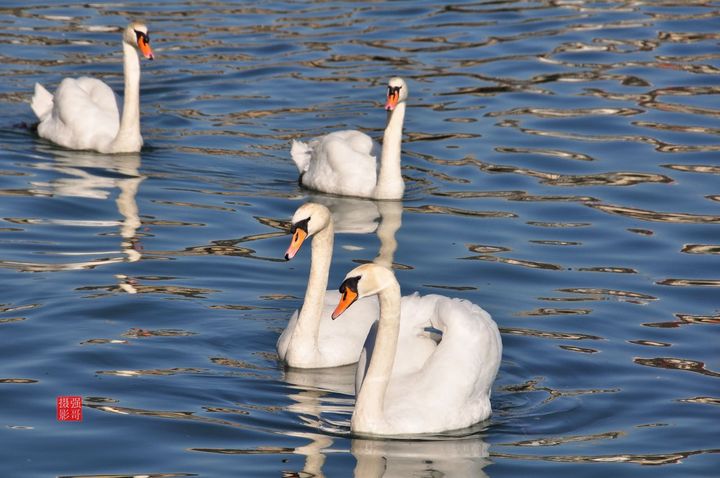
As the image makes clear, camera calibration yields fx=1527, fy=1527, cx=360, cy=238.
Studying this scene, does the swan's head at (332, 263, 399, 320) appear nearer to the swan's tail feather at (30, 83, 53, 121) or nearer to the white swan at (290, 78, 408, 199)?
the white swan at (290, 78, 408, 199)

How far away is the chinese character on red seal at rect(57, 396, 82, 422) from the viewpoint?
9266 millimetres

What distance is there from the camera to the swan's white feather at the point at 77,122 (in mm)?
17016

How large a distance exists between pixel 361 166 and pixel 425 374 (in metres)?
6.52

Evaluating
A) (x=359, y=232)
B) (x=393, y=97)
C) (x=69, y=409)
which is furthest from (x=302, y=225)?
(x=393, y=97)

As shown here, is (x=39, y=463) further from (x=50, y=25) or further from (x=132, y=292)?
(x=50, y=25)

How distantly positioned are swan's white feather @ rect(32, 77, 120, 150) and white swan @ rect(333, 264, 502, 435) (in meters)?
8.30

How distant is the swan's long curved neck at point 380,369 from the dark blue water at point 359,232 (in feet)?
0.60

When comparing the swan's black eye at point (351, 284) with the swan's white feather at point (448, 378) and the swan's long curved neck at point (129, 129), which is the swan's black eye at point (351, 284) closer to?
the swan's white feather at point (448, 378)

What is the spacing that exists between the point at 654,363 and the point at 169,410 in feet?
11.4

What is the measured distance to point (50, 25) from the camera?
23.2 m

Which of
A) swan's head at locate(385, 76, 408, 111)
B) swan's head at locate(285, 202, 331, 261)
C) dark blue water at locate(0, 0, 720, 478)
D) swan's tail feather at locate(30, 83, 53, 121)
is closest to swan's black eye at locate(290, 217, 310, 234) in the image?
swan's head at locate(285, 202, 331, 261)

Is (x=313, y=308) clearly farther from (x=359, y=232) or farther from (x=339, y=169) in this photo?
(x=339, y=169)

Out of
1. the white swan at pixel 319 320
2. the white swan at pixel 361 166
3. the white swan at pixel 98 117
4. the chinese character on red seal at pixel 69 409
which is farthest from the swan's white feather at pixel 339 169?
the chinese character on red seal at pixel 69 409

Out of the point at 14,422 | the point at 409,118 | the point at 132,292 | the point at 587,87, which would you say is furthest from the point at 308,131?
the point at 14,422
